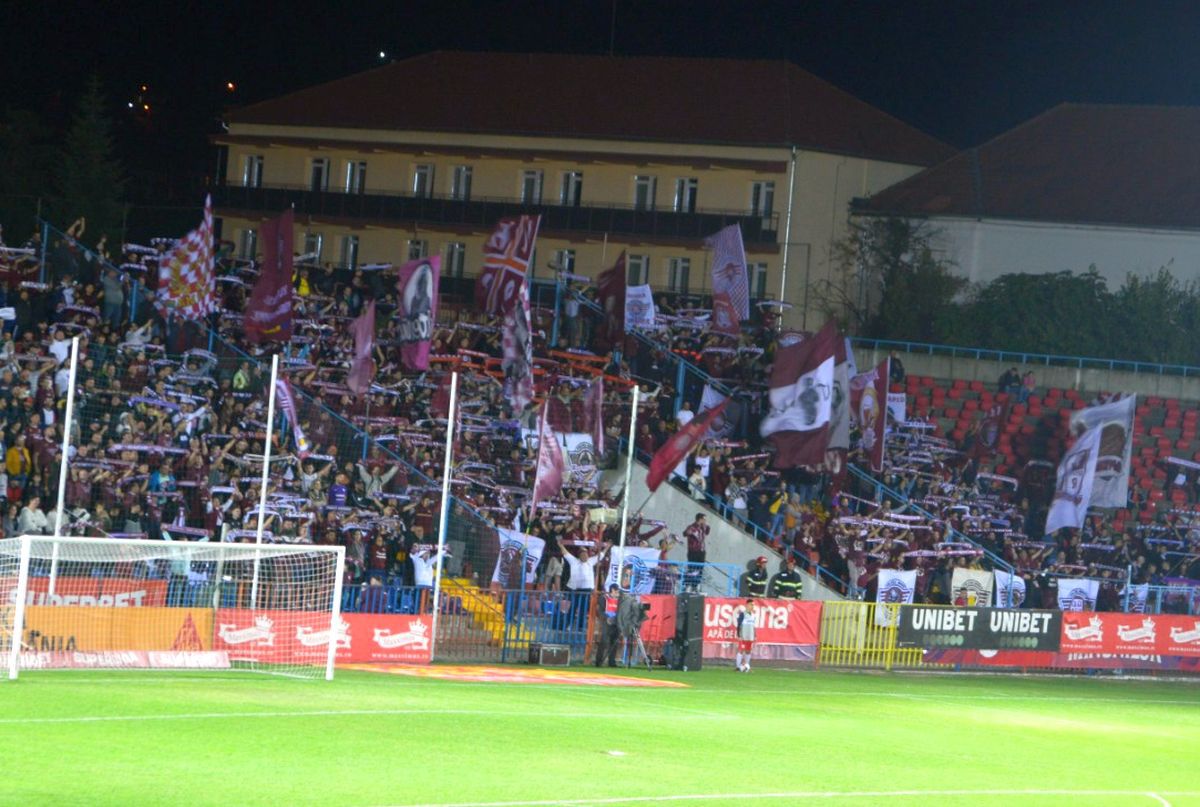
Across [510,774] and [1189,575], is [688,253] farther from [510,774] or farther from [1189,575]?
[510,774]

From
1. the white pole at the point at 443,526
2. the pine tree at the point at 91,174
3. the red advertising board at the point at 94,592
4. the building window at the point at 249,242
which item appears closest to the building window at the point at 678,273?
the building window at the point at 249,242

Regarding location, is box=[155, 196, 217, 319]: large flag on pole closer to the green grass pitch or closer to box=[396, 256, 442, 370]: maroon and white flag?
box=[396, 256, 442, 370]: maroon and white flag

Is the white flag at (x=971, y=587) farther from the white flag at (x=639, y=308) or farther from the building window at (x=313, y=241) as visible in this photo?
the building window at (x=313, y=241)

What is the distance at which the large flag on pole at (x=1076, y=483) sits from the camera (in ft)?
131

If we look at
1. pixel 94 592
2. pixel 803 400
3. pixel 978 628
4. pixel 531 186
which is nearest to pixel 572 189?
pixel 531 186

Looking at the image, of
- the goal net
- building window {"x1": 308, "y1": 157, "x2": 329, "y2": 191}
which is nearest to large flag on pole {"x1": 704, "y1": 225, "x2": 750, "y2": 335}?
the goal net

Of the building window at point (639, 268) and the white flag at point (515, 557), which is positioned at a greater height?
the building window at point (639, 268)

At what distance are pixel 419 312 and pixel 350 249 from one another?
131 ft

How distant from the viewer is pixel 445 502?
91.4 ft

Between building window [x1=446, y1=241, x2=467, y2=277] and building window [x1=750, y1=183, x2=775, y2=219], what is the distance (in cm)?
1161

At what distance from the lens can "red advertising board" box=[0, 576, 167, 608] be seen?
22750 mm

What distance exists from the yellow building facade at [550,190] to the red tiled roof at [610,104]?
194mm

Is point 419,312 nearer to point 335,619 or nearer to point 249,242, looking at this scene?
point 335,619

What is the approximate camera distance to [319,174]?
74.9 meters
